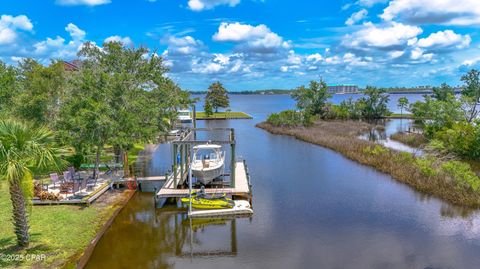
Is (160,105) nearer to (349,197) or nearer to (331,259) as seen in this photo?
(349,197)

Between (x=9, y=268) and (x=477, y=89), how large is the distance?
238 feet

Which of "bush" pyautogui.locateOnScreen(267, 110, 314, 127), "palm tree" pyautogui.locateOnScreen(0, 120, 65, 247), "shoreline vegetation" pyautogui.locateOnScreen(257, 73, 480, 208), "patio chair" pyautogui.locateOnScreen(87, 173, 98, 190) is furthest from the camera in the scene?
"bush" pyautogui.locateOnScreen(267, 110, 314, 127)

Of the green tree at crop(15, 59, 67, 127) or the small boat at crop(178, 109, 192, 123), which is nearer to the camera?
the green tree at crop(15, 59, 67, 127)

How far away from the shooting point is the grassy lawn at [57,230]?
13461mm

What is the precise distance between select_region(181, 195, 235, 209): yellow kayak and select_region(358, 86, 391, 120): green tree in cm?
6618

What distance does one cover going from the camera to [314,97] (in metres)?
75.1

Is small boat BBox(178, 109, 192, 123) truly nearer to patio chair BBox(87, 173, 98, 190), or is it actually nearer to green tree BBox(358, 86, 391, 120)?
green tree BBox(358, 86, 391, 120)

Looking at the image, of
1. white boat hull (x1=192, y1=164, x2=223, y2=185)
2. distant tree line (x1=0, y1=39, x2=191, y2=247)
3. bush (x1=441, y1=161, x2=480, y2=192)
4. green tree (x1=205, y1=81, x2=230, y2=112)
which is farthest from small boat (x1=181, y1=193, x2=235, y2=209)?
green tree (x1=205, y1=81, x2=230, y2=112)

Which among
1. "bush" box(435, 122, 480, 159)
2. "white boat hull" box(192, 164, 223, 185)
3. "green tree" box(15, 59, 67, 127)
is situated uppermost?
"green tree" box(15, 59, 67, 127)

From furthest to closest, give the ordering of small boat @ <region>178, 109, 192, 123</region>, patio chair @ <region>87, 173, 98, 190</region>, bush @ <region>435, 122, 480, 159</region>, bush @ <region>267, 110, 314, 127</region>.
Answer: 1. small boat @ <region>178, 109, 192, 123</region>
2. bush @ <region>267, 110, 314, 127</region>
3. bush @ <region>435, 122, 480, 159</region>
4. patio chair @ <region>87, 173, 98, 190</region>

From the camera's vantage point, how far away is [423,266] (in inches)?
579

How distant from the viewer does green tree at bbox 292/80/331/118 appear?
243ft

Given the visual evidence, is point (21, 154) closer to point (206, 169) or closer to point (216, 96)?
point (206, 169)

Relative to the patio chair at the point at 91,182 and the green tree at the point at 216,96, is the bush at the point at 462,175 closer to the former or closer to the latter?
the patio chair at the point at 91,182
